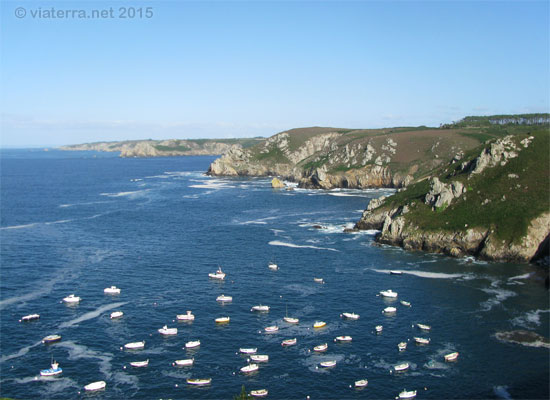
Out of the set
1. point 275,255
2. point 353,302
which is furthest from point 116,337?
point 275,255

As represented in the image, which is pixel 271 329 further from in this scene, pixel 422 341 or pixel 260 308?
pixel 422 341

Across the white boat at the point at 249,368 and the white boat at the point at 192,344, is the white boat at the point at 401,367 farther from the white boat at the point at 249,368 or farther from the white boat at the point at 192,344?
the white boat at the point at 192,344

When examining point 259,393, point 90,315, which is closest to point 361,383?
point 259,393

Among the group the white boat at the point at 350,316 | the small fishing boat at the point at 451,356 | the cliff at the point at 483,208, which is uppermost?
the cliff at the point at 483,208

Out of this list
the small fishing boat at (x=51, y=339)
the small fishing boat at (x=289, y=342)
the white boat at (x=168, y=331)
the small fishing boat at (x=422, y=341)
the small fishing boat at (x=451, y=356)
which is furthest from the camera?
the white boat at (x=168, y=331)

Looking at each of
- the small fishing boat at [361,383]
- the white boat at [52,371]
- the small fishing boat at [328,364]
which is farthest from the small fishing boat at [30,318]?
the small fishing boat at [361,383]

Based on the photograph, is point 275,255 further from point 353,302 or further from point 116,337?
point 116,337

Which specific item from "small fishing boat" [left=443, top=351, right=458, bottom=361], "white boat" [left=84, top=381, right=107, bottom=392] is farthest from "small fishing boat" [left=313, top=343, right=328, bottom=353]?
"white boat" [left=84, top=381, right=107, bottom=392]
